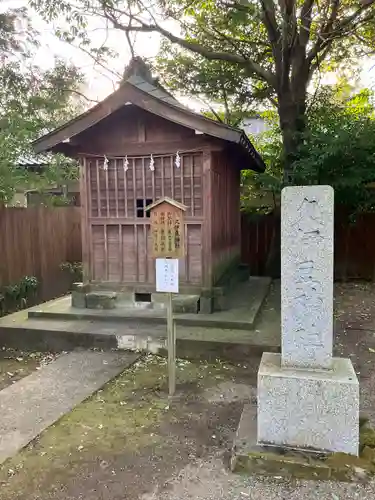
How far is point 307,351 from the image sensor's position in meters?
3.45

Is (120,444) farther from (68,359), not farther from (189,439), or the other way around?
(68,359)

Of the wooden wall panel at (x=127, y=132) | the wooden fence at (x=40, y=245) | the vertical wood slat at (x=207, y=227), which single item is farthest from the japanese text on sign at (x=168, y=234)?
the wooden fence at (x=40, y=245)

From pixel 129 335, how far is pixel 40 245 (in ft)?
14.0

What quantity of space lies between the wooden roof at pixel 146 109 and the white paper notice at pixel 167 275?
265 centimetres

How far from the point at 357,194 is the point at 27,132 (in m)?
7.53

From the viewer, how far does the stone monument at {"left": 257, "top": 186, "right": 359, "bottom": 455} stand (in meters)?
3.30

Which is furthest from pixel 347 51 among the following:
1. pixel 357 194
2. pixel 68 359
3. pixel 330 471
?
pixel 330 471

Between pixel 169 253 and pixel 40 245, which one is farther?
pixel 40 245

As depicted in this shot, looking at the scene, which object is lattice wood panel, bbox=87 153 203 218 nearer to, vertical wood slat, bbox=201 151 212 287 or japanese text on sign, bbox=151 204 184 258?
vertical wood slat, bbox=201 151 212 287

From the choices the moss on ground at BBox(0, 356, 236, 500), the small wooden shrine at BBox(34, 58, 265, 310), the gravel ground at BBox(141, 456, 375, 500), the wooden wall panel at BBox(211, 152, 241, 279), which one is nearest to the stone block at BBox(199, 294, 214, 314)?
the small wooden shrine at BBox(34, 58, 265, 310)

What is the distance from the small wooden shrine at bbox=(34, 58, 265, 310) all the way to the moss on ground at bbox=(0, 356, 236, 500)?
2248 mm

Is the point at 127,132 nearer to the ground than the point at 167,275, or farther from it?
farther from it

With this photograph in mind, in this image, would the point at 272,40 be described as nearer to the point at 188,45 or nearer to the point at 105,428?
the point at 188,45

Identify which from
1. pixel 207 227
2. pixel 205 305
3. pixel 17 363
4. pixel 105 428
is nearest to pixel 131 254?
pixel 207 227
